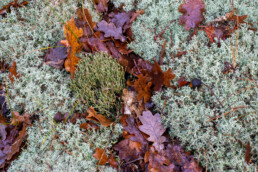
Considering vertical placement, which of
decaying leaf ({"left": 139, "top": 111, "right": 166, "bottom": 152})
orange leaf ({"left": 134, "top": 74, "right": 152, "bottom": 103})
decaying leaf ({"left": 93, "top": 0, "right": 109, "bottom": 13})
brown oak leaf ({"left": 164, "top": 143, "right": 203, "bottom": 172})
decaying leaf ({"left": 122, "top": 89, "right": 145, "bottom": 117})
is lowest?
brown oak leaf ({"left": 164, "top": 143, "right": 203, "bottom": 172})

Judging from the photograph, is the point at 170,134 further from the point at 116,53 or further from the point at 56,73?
the point at 56,73

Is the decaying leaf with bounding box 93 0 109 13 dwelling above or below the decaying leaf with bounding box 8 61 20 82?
above

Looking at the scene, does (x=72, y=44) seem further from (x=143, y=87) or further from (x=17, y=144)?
(x=17, y=144)

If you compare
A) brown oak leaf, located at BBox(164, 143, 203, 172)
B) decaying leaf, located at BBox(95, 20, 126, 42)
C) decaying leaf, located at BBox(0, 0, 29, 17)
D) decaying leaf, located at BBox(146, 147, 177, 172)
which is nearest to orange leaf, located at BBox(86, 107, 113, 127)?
decaying leaf, located at BBox(146, 147, 177, 172)

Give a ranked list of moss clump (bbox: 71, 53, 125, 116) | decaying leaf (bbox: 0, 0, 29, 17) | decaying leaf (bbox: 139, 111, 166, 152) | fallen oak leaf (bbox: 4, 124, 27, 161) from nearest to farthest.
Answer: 1. decaying leaf (bbox: 139, 111, 166, 152)
2. fallen oak leaf (bbox: 4, 124, 27, 161)
3. moss clump (bbox: 71, 53, 125, 116)
4. decaying leaf (bbox: 0, 0, 29, 17)

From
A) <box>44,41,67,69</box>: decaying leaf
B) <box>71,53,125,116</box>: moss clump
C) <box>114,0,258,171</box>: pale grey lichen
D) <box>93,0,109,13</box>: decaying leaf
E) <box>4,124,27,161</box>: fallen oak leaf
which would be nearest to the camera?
<box>114,0,258,171</box>: pale grey lichen

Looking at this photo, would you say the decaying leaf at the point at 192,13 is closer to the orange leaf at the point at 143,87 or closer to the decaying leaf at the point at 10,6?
the orange leaf at the point at 143,87

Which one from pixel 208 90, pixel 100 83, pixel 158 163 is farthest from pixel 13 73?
pixel 208 90

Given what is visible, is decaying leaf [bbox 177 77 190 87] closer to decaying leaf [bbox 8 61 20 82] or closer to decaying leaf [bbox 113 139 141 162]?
decaying leaf [bbox 113 139 141 162]
